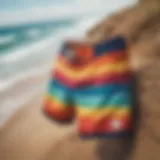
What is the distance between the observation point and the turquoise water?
1.08 meters

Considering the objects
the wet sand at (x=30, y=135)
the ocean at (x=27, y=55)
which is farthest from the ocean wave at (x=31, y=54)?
the wet sand at (x=30, y=135)

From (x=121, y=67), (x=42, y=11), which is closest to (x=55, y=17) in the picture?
(x=42, y=11)

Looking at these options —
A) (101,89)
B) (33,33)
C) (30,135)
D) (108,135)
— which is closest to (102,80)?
(101,89)

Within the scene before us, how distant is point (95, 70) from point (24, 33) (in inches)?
14.5

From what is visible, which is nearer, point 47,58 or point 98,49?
point 98,49

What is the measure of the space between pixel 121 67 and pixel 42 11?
412mm

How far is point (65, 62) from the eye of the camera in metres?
0.89

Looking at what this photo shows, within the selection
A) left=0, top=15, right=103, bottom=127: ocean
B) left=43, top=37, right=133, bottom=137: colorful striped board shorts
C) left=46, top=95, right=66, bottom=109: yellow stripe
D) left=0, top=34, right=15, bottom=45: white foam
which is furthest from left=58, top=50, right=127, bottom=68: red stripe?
left=0, top=34, right=15, bottom=45: white foam

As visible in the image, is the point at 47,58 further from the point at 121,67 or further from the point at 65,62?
the point at 121,67

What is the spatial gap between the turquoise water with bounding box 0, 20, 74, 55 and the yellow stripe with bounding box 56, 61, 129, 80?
275mm

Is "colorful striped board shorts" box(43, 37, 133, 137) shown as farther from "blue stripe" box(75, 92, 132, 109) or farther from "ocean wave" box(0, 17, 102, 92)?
"ocean wave" box(0, 17, 102, 92)

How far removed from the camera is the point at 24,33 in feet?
3.64

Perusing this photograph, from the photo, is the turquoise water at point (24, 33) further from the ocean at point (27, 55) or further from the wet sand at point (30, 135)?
the wet sand at point (30, 135)

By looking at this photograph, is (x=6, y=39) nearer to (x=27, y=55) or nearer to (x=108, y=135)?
(x=27, y=55)
